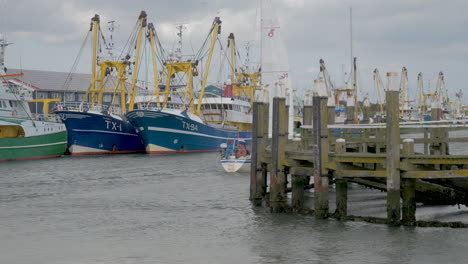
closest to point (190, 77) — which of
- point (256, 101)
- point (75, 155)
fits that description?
point (75, 155)

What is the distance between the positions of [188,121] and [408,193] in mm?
40514

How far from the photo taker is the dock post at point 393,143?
15.9 metres

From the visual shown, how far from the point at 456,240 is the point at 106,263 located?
8.00 m

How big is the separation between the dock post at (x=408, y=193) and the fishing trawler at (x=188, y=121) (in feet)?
115

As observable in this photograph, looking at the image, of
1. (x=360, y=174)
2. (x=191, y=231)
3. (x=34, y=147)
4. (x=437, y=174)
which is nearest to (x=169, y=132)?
(x=34, y=147)

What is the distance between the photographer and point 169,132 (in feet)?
183

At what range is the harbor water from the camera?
14883mm

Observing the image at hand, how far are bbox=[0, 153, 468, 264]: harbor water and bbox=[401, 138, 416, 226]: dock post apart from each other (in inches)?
10.0

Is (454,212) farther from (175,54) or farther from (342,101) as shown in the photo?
(342,101)

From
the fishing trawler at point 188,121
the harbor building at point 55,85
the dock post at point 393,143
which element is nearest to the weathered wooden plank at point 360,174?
the dock post at point 393,143

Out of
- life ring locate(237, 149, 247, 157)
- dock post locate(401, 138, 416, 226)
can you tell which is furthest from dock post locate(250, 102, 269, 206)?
life ring locate(237, 149, 247, 157)

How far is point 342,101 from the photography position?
4252 inches

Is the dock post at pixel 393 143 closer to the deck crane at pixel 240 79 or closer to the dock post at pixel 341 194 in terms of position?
the dock post at pixel 341 194

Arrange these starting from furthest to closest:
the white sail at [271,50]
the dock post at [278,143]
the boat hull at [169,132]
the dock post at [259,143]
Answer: the boat hull at [169,132] < the white sail at [271,50] < the dock post at [259,143] < the dock post at [278,143]
